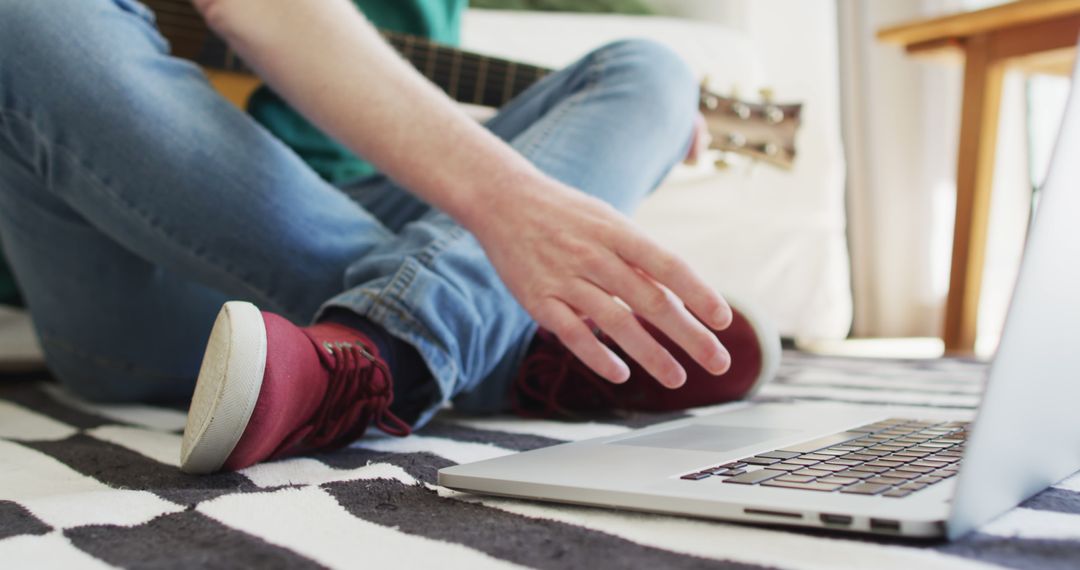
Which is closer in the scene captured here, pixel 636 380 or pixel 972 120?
pixel 636 380

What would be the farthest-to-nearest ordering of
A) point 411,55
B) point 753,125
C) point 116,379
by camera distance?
1. point 753,125
2. point 411,55
3. point 116,379

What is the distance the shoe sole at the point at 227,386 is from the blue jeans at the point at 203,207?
5.2 inches

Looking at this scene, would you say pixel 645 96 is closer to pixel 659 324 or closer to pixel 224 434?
pixel 659 324

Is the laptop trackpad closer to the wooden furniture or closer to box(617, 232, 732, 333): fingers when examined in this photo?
box(617, 232, 732, 333): fingers

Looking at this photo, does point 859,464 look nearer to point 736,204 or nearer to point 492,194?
point 492,194

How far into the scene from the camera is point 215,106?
65 centimetres

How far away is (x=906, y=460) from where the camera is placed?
1.39 feet

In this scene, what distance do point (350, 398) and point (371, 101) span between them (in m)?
0.19

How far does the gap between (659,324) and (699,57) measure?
1333 mm

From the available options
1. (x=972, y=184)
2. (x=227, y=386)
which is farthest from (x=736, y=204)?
(x=227, y=386)

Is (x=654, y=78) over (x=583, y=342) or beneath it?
over

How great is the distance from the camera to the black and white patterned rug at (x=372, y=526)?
0.34m

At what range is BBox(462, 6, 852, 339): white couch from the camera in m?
1.68

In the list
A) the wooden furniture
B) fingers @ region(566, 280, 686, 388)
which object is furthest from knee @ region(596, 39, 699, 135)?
the wooden furniture
